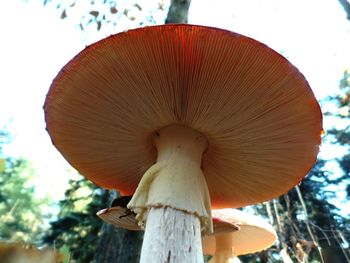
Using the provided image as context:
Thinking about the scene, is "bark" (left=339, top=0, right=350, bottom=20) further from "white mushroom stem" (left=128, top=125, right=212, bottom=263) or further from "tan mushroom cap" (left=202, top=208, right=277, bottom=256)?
"white mushroom stem" (left=128, top=125, right=212, bottom=263)

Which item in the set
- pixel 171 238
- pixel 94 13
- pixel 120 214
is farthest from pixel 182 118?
pixel 94 13

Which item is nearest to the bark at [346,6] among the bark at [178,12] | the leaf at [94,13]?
the bark at [178,12]

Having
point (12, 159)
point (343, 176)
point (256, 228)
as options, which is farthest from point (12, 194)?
point (256, 228)

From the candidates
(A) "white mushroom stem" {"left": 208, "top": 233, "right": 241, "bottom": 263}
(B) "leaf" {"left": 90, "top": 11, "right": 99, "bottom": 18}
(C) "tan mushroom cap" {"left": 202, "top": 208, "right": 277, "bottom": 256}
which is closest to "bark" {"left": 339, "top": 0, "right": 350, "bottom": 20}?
(C) "tan mushroom cap" {"left": 202, "top": 208, "right": 277, "bottom": 256}

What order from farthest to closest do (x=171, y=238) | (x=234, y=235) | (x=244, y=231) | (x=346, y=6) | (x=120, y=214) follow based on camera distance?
(x=346, y=6) → (x=234, y=235) → (x=244, y=231) → (x=120, y=214) → (x=171, y=238)

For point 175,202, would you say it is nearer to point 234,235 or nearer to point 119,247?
point 119,247

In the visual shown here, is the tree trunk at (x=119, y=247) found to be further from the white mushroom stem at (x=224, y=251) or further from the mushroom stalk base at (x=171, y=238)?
the mushroom stalk base at (x=171, y=238)
